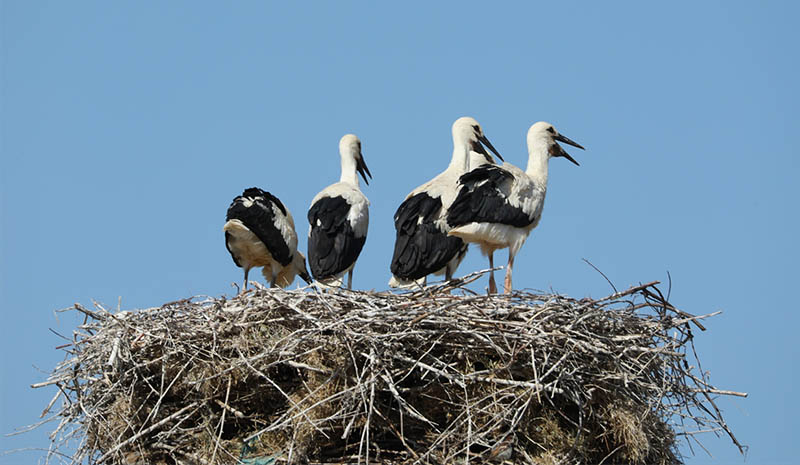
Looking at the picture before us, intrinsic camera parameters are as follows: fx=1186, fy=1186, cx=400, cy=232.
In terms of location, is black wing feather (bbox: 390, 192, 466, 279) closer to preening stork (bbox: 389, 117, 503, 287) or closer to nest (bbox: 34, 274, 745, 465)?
preening stork (bbox: 389, 117, 503, 287)

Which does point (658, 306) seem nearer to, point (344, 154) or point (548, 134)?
point (548, 134)

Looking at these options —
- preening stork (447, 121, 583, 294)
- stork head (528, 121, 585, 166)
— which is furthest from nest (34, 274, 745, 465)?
stork head (528, 121, 585, 166)

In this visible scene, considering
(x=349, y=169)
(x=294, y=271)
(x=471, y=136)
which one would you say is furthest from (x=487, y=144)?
(x=294, y=271)

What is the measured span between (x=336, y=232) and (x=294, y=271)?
1207 mm

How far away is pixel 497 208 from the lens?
29.9 feet

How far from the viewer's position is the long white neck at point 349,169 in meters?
10.9

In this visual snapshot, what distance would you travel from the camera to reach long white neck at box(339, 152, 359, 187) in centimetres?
1089

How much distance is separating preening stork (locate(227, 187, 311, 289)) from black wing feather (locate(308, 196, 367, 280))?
0.38 meters

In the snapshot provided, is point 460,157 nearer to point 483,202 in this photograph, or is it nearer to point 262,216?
point 483,202

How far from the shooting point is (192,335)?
23.7 ft

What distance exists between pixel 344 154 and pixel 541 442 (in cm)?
457

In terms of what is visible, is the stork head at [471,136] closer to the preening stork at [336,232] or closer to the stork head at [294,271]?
the preening stork at [336,232]

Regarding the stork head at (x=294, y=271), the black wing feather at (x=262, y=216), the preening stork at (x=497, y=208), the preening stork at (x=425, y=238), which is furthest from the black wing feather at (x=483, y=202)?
the stork head at (x=294, y=271)

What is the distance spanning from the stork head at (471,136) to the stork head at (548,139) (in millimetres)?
661
